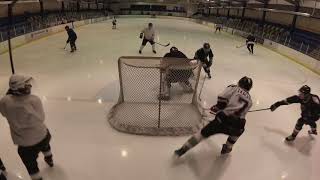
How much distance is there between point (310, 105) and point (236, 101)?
1639mm

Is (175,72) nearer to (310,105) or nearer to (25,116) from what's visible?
(310,105)

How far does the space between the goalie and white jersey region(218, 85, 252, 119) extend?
169cm

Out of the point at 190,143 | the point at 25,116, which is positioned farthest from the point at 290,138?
the point at 25,116

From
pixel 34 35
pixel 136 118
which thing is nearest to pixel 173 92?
pixel 136 118

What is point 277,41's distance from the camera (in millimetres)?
14414

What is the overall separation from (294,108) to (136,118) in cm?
372

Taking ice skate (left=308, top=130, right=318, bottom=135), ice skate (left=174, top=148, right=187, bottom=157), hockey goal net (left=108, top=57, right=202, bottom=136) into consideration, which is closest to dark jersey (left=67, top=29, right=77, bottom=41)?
hockey goal net (left=108, top=57, right=202, bottom=136)

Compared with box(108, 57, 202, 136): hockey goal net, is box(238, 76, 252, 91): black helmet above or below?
above

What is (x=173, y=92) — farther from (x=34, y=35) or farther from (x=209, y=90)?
(x=34, y=35)

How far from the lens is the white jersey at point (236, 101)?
3.28 meters

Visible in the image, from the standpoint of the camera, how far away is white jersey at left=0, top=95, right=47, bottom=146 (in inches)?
101

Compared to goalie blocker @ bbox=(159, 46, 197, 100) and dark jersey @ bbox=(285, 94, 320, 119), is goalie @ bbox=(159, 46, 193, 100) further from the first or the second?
dark jersey @ bbox=(285, 94, 320, 119)

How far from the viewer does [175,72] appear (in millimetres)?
5414

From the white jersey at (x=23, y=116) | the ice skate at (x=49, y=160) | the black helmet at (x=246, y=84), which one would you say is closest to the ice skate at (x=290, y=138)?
the black helmet at (x=246, y=84)
